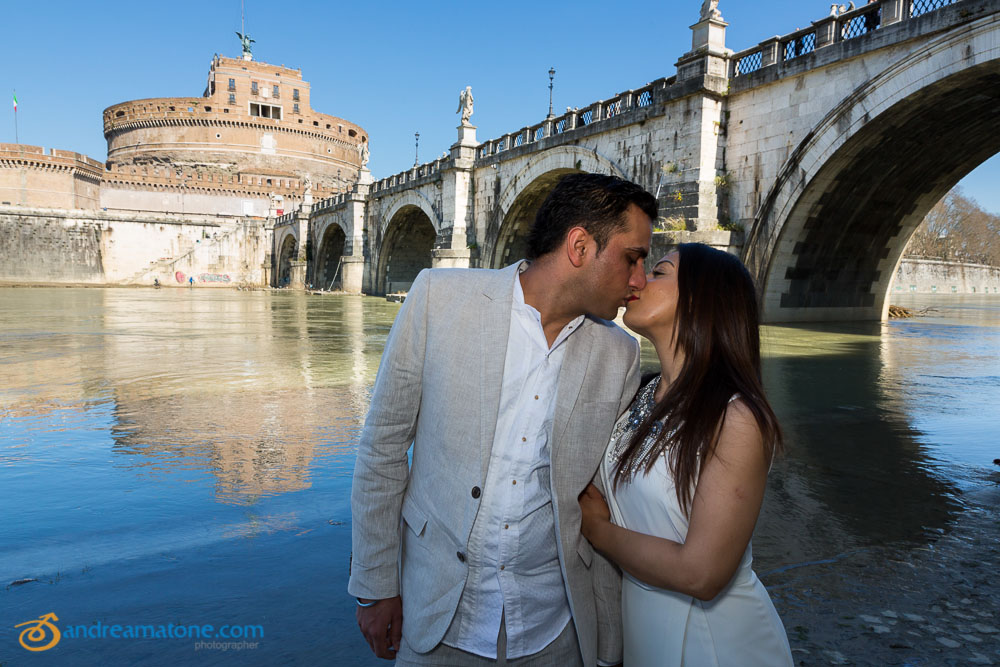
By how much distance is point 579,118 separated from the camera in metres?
20.0

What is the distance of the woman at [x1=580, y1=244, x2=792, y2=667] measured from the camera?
1440 millimetres

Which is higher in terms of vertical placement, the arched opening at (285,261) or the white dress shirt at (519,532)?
the arched opening at (285,261)

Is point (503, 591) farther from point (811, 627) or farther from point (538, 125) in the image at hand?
point (538, 125)

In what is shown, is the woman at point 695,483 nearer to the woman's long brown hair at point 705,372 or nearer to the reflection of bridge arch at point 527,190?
the woman's long brown hair at point 705,372

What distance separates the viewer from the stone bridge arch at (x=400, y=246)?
112 feet

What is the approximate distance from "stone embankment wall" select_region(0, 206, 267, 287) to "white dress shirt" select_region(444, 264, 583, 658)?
172 ft

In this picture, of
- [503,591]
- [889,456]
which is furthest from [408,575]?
[889,456]

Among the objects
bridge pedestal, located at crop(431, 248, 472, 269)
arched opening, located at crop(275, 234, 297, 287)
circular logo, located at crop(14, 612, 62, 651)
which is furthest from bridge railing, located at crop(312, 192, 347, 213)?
circular logo, located at crop(14, 612, 62, 651)

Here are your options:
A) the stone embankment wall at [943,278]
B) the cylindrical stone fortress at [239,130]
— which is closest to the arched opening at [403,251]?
the stone embankment wall at [943,278]

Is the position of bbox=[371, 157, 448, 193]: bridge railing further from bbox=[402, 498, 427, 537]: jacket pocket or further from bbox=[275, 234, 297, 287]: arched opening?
bbox=[402, 498, 427, 537]: jacket pocket

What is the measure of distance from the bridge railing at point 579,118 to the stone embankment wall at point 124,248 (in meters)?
32.7

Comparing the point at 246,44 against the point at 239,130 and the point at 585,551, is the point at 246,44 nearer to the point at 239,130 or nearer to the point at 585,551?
the point at 239,130

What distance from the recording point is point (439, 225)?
2803 cm

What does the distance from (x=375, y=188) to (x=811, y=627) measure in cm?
3556
